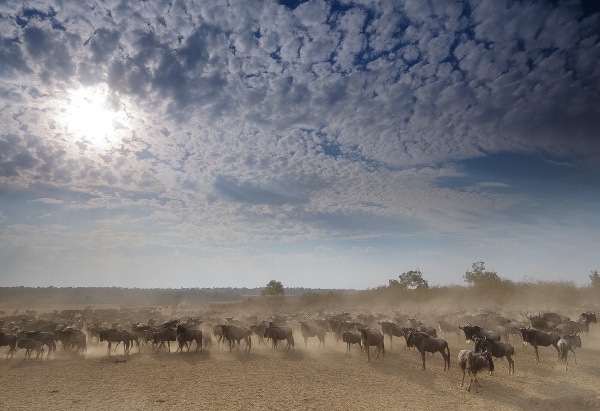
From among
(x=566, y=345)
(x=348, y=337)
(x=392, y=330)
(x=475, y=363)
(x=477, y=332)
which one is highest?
(x=477, y=332)

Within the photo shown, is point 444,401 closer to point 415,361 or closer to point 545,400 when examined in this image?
point 545,400

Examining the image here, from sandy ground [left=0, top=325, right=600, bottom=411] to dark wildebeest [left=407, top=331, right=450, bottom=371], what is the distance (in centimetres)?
82

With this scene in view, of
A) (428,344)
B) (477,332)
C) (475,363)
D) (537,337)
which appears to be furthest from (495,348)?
(537,337)

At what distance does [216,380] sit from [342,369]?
21.8ft

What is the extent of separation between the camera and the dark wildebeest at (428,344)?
1808 centimetres

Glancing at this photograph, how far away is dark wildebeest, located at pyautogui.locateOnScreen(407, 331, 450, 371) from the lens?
18078 millimetres

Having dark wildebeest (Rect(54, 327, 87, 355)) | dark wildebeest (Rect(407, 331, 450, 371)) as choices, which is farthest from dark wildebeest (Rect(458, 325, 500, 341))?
dark wildebeest (Rect(54, 327, 87, 355))

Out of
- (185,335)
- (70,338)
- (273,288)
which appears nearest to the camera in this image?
(185,335)

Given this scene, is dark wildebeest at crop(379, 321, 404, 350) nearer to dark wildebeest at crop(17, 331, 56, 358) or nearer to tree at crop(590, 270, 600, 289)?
dark wildebeest at crop(17, 331, 56, 358)

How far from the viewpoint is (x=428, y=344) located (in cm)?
1845

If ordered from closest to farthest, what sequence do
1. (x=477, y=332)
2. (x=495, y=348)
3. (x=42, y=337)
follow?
(x=495, y=348)
(x=477, y=332)
(x=42, y=337)

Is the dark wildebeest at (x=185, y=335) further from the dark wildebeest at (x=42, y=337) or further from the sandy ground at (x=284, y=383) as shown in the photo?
the dark wildebeest at (x=42, y=337)

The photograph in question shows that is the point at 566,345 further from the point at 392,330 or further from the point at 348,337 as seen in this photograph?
the point at 348,337

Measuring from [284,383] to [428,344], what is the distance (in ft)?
26.9
